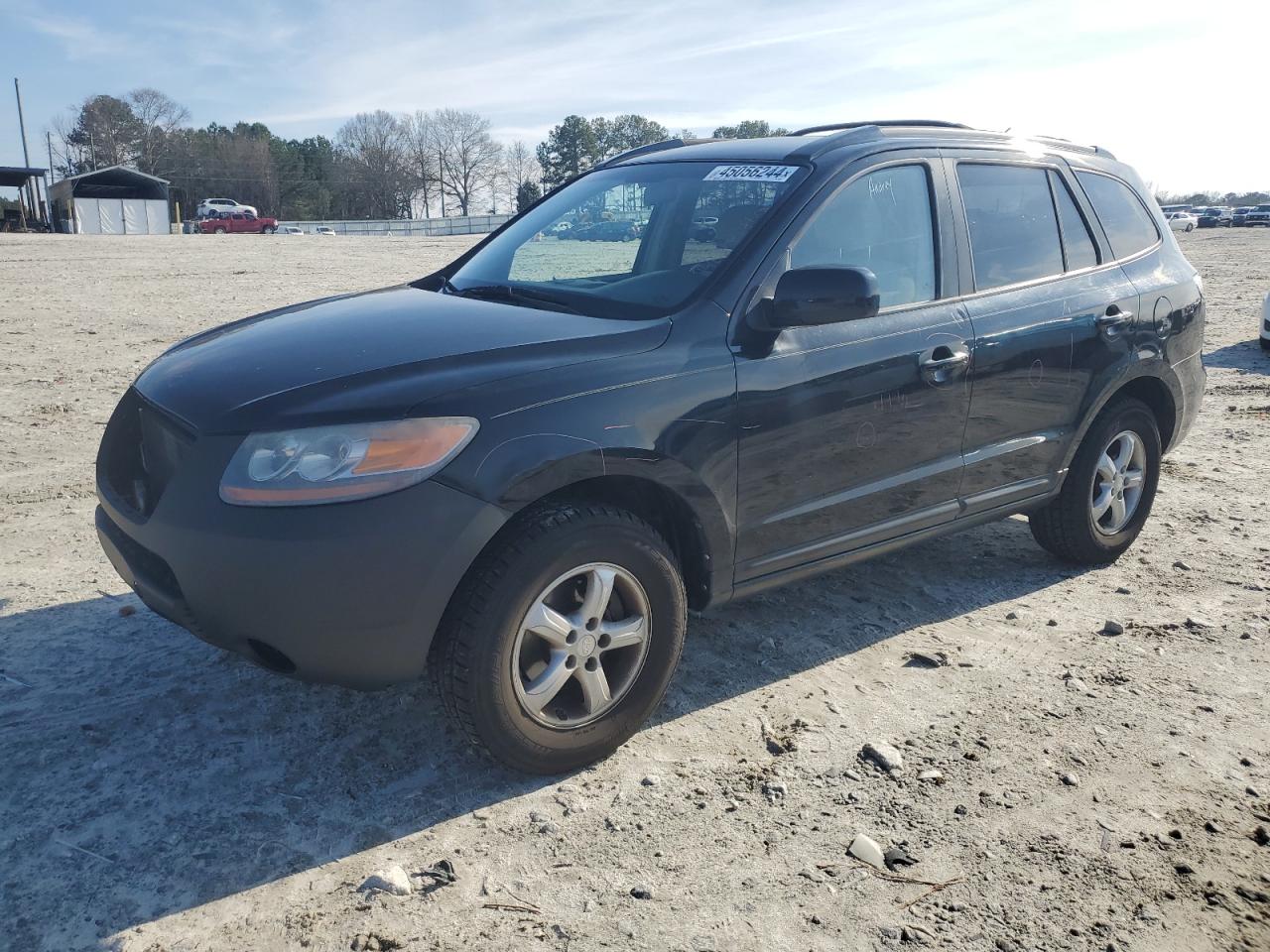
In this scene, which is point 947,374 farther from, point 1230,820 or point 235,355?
point 235,355

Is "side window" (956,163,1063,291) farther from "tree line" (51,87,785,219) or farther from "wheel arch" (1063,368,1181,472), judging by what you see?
"tree line" (51,87,785,219)

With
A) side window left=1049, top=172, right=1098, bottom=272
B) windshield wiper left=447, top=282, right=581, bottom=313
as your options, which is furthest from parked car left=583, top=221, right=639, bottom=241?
side window left=1049, top=172, right=1098, bottom=272

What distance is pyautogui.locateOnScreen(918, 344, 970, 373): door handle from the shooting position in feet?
12.6

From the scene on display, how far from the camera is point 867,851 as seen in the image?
279cm

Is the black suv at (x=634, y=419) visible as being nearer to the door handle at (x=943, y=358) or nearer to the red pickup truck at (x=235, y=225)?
the door handle at (x=943, y=358)

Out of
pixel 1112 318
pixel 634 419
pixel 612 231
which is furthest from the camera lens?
pixel 1112 318

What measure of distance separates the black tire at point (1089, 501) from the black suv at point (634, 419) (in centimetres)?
2

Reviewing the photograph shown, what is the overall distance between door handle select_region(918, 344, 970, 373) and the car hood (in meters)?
1.12

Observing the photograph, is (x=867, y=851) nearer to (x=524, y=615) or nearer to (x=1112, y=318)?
(x=524, y=615)

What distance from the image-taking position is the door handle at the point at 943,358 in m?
3.83

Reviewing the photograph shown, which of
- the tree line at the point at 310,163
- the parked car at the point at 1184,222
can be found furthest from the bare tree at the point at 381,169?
the parked car at the point at 1184,222

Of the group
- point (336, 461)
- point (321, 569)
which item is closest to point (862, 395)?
point (336, 461)

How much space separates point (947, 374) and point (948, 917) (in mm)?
2051

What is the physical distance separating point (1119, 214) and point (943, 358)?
5.80 ft
